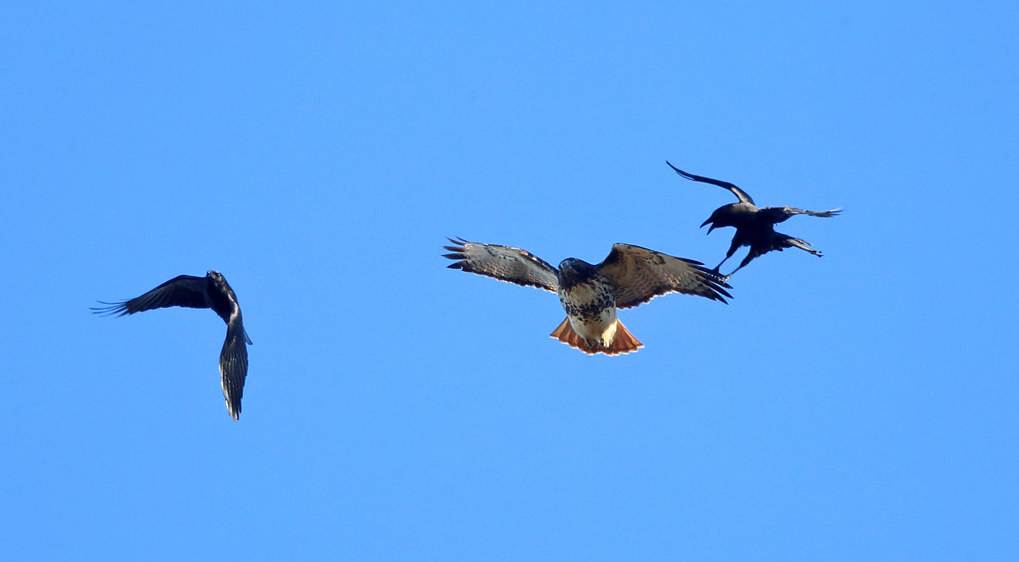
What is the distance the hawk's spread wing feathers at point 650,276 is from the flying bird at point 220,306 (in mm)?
4666

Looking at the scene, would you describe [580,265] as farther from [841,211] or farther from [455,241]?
[841,211]

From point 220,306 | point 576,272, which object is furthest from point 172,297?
point 576,272

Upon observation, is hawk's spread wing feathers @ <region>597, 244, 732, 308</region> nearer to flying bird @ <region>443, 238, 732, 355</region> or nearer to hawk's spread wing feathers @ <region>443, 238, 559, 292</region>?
flying bird @ <region>443, 238, 732, 355</region>

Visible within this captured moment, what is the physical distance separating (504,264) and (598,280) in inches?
60.5

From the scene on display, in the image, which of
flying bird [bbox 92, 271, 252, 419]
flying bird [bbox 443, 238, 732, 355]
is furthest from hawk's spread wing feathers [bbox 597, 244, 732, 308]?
flying bird [bbox 92, 271, 252, 419]

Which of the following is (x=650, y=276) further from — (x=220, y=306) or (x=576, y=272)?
(x=220, y=306)

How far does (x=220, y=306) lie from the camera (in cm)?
1534

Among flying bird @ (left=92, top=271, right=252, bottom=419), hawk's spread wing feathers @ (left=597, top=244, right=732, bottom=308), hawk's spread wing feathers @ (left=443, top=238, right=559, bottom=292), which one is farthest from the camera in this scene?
hawk's spread wing feathers @ (left=443, top=238, right=559, bottom=292)

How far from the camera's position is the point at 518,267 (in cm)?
1706

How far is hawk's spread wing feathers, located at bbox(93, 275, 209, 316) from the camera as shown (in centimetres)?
1595

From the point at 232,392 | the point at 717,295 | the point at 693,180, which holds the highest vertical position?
the point at 693,180

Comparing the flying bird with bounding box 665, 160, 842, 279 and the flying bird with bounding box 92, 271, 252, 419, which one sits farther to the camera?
the flying bird with bounding box 665, 160, 842, 279

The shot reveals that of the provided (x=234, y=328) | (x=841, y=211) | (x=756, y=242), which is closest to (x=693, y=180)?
(x=756, y=242)

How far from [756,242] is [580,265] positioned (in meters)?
2.27
